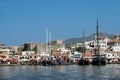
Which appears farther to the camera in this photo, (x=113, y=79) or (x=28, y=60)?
(x=28, y=60)

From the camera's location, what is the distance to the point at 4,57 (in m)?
183

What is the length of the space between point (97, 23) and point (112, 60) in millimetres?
40227

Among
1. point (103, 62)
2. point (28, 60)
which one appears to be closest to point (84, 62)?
point (103, 62)

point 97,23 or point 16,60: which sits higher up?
point 97,23

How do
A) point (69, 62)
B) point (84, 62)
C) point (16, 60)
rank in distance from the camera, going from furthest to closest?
1. point (16, 60)
2. point (69, 62)
3. point (84, 62)

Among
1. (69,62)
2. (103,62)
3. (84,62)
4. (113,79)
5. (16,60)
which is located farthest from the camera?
(16,60)

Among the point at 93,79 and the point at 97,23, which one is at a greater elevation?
the point at 97,23

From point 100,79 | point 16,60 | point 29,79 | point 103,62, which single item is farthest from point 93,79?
point 16,60

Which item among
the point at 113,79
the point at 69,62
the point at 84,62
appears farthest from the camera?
the point at 69,62

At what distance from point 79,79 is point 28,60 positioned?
399 ft

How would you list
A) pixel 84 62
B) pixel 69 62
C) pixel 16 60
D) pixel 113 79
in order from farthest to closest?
pixel 16 60 → pixel 69 62 → pixel 84 62 → pixel 113 79

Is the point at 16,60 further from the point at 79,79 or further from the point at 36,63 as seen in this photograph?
the point at 79,79

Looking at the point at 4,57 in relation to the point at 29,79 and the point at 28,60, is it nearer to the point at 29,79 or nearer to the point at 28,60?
the point at 28,60

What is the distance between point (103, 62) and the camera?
139 meters
